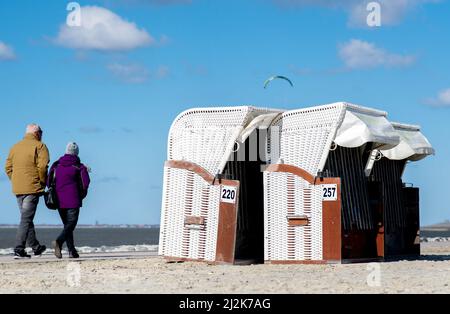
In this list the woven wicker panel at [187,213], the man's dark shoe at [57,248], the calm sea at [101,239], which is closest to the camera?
the woven wicker panel at [187,213]

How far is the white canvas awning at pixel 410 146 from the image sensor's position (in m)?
17.3

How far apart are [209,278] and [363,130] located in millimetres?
4125

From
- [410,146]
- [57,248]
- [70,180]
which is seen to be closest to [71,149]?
[70,180]

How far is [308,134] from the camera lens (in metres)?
14.8

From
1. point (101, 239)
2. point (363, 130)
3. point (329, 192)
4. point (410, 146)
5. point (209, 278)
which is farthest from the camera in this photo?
point (101, 239)

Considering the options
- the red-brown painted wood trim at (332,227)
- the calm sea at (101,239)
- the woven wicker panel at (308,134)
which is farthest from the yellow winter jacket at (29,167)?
the calm sea at (101,239)

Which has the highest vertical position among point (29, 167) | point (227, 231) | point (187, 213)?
point (29, 167)

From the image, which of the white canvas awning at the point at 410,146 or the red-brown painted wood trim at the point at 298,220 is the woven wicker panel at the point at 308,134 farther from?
the white canvas awning at the point at 410,146

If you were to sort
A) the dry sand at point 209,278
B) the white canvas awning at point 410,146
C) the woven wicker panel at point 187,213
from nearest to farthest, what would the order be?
1. the dry sand at point 209,278
2. the woven wicker panel at point 187,213
3. the white canvas awning at point 410,146

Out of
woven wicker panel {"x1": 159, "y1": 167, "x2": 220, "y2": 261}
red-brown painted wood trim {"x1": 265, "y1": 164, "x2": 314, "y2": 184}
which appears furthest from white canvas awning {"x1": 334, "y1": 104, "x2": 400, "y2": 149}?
woven wicker panel {"x1": 159, "y1": 167, "x2": 220, "y2": 261}

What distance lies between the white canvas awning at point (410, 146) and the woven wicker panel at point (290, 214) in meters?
2.98

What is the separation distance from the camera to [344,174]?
1534cm

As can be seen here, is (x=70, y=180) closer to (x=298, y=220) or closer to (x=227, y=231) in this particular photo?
→ (x=227, y=231)
